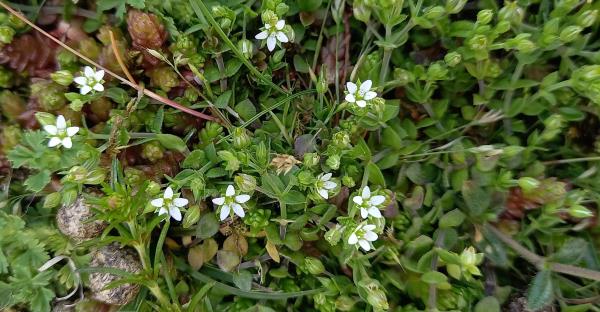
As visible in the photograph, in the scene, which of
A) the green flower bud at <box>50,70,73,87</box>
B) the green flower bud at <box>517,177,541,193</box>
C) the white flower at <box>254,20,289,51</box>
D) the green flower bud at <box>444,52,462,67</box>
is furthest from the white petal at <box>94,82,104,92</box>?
the green flower bud at <box>517,177,541,193</box>

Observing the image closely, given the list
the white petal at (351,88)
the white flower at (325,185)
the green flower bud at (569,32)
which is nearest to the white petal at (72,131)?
the white flower at (325,185)

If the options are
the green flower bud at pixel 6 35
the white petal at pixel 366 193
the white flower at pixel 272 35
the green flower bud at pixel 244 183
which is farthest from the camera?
the green flower bud at pixel 6 35

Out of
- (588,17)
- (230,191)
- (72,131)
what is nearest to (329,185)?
(230,191)

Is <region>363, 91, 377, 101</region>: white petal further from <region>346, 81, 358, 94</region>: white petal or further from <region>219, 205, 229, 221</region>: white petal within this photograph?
<region>219, 205, 229, 221</region>: white petal

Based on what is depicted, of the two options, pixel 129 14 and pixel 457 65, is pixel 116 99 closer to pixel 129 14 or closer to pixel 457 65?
pixel 129 14

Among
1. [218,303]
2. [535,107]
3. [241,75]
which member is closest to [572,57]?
[535,107]

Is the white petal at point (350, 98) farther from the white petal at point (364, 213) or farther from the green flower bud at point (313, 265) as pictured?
the green flower bud at point (313, 265)
